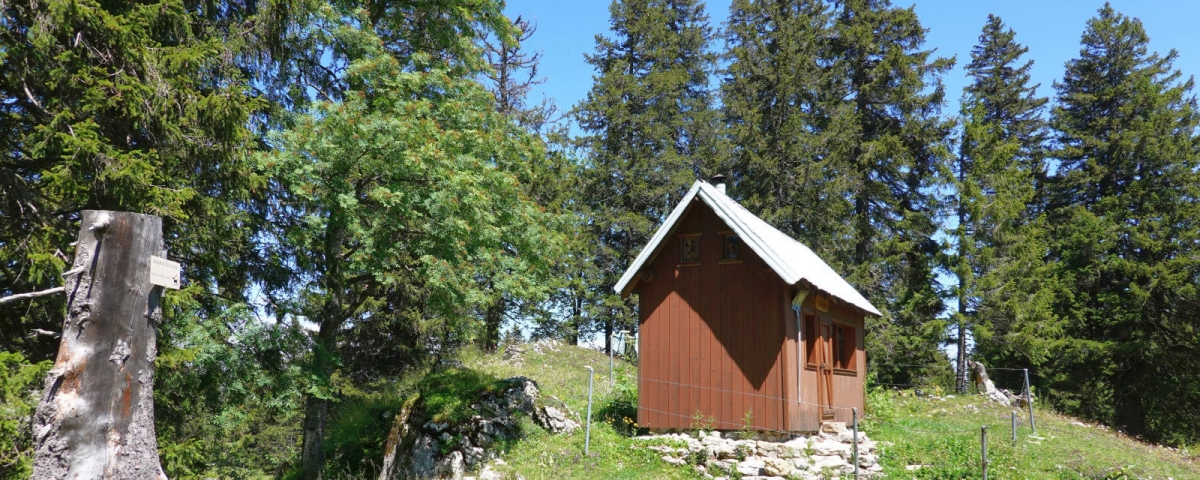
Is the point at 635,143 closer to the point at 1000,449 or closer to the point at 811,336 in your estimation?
the point at 811,336

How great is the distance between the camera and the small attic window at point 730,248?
45.9 feet

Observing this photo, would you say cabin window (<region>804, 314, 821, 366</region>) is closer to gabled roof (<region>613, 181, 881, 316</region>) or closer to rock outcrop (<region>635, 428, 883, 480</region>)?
gabled roof (<region>613, 181, 881, 316</region>)

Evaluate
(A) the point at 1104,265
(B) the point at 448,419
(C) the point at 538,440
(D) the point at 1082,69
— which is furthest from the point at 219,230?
(D) the point at 1082,69

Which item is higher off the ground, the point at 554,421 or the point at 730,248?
the point at 730,248

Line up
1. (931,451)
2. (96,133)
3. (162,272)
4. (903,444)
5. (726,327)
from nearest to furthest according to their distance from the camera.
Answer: (162,272) < (96,133) < (931,451) < (903,444) < (726,327)

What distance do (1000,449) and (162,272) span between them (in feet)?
43.9

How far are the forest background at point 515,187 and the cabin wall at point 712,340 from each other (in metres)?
3.21

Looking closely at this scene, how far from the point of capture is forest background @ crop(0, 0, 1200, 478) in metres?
9.87

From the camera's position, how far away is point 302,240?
13461mm

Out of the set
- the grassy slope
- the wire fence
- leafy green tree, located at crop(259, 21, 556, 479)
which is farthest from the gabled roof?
the grassy slope

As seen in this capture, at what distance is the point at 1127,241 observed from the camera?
86.5 feet

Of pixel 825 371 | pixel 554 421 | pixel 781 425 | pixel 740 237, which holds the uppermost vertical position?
pixel 740 237

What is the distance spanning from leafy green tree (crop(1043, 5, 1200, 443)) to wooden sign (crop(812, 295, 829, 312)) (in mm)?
15422

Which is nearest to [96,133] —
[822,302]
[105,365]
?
[105,365]
